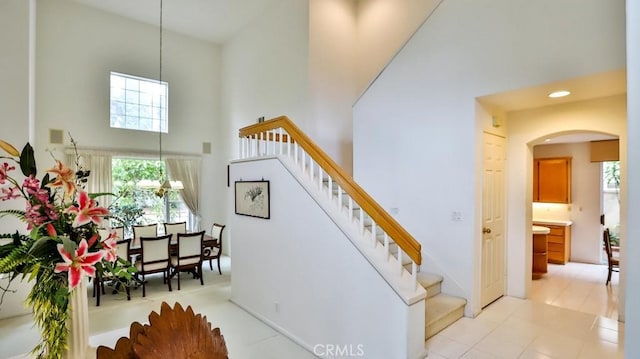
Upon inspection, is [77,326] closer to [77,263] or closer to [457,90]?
[77,263]

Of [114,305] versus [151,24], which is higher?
[151,24]

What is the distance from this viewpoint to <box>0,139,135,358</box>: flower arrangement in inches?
39.5

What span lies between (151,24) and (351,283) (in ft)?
24.0

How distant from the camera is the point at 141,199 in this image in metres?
6.93

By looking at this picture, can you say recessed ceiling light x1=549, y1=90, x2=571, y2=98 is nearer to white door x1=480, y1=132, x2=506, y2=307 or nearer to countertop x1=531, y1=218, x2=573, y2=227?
white door x1=480, y1=132, x2=506, y2=307

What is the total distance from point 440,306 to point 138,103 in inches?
280

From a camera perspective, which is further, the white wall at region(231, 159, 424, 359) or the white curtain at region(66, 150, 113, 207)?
the white curtain at region(66, 150, 113, 207)

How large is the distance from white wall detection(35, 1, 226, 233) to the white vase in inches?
240

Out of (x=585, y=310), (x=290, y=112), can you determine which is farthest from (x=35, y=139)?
(x=585, y=310)

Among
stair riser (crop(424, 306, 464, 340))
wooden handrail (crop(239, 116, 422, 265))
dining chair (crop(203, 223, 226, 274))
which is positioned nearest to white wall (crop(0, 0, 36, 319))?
dining chair (crop(203, 223, 226, 274))

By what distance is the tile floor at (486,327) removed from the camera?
292 centimetres

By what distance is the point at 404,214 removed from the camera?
417 centimetres

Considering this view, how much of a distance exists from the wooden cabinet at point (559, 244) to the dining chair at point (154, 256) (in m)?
7.40

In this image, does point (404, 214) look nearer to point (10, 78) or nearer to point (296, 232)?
point (296, 232)
